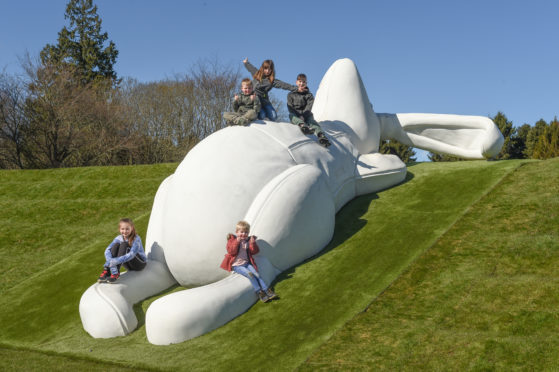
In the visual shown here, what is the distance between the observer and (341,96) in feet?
29.7

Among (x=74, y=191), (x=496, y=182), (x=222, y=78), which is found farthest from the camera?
(x=222, y=78)

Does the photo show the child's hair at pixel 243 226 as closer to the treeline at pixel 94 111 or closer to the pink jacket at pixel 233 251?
the pink jacket at pixel 233 251

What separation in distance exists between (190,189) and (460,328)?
3.42 metres

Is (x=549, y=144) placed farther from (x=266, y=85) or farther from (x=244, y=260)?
(x=244, y=260)

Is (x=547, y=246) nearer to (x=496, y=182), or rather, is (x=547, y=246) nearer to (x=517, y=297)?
(x=517, y=297)

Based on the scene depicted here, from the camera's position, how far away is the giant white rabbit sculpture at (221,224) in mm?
5266

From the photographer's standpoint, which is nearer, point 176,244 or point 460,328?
point 460,328

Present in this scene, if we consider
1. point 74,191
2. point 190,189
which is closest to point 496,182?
point 190,189

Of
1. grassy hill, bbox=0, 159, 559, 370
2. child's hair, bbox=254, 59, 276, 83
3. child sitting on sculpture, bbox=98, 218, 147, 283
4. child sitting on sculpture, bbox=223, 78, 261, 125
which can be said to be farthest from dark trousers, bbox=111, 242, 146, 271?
child's hair, bbox=254, 59, 276, 83

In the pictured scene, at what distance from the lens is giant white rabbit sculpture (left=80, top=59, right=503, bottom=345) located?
17.3 ft

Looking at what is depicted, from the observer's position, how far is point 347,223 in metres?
7.55

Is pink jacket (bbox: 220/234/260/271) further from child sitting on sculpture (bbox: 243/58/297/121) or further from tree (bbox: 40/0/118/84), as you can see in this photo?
tree (bbox: 40/0/118/84)

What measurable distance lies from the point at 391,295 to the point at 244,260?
168 centimetres

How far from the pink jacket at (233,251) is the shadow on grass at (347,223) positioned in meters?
0.58
